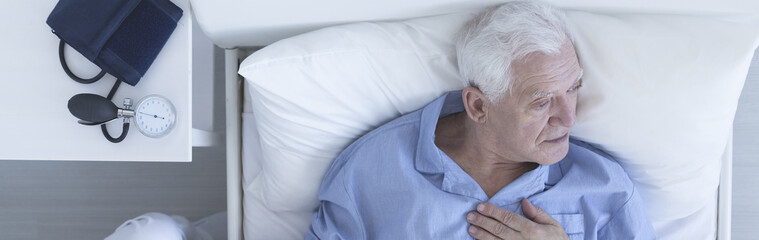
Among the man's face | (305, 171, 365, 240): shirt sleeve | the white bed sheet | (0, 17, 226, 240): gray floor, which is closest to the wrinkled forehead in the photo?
the man's face

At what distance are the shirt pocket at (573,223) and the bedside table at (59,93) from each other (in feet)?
2.73

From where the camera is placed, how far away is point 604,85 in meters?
1.15

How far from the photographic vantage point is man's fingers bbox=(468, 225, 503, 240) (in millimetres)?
1170

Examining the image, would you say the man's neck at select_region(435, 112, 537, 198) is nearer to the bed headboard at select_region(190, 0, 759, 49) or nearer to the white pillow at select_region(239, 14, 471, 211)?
the white pillow at select_region(239, 14, 471, 211)

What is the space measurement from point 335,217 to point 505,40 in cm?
57

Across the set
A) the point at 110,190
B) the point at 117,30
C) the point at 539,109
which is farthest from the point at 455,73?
the point at 110,190

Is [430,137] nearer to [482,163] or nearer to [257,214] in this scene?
[482,163]

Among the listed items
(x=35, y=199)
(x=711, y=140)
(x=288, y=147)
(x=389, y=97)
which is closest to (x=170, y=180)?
(x=35, y=199)

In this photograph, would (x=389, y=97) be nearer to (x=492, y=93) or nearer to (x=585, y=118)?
(x=492, y=93)

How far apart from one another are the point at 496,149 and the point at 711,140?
0.46m

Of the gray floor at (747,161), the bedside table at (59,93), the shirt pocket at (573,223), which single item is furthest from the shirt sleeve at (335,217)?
the gray floor at (747,161)

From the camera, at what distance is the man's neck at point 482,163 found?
1.25 meters

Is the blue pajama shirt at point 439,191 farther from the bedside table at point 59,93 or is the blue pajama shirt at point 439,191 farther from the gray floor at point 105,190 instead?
the gray floor at point 105,190

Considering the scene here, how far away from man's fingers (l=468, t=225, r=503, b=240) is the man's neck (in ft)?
0.31
